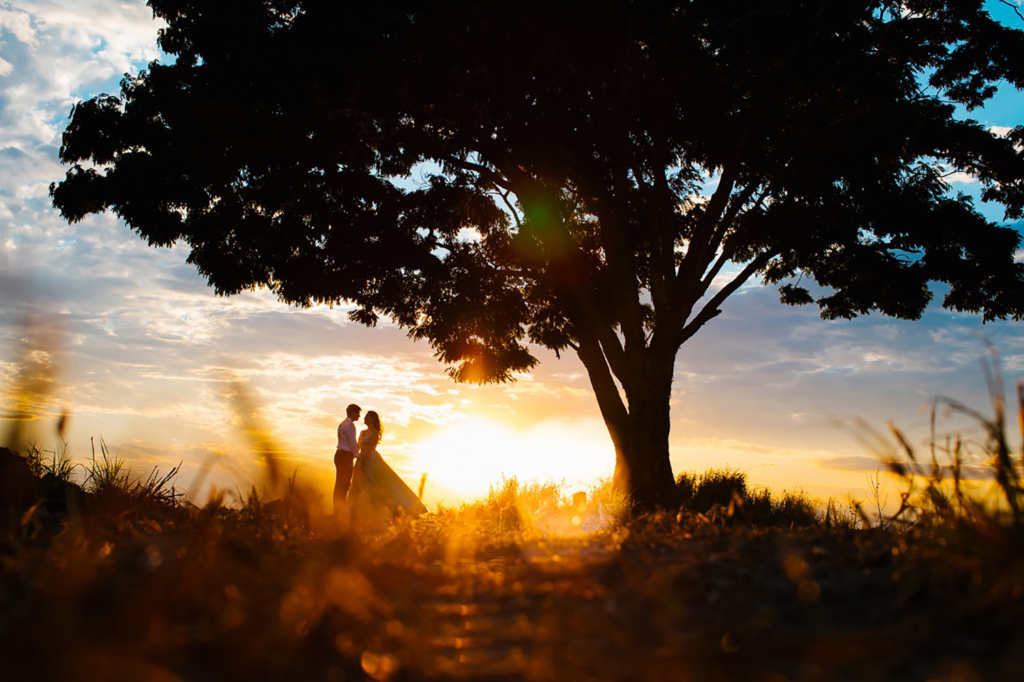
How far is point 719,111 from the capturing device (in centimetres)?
1110

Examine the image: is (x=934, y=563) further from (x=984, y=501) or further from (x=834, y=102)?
(x=834, y=102)

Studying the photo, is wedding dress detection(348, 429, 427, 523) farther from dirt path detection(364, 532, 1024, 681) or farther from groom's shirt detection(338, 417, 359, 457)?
dirt path detection(364, 532, 1024, 681)

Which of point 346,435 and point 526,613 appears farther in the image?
point 346,435

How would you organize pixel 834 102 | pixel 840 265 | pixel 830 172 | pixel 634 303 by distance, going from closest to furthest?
pixel 834 102 → pixel 830 172 → pixel 634 303 → pixel 840 265

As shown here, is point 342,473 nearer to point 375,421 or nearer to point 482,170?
point 375,421

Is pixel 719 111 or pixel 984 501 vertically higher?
pixel 719 111

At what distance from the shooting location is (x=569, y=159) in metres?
11.7

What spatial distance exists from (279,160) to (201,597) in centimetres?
996

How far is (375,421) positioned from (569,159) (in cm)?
595

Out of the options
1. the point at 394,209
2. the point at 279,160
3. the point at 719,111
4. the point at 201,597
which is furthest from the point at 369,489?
the point at 201,597

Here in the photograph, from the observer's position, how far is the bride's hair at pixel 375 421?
1303 cm

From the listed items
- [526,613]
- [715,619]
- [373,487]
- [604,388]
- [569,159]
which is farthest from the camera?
[373,487]

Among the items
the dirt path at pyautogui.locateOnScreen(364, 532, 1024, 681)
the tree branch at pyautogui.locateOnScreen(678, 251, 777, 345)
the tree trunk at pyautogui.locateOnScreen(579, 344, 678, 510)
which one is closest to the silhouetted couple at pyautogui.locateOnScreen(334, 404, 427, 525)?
the tree trunk at pyautogui.locateOnScreen(579, 344, 678, 510)

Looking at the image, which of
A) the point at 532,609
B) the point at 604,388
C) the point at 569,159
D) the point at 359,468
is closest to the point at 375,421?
the point at 359,468
